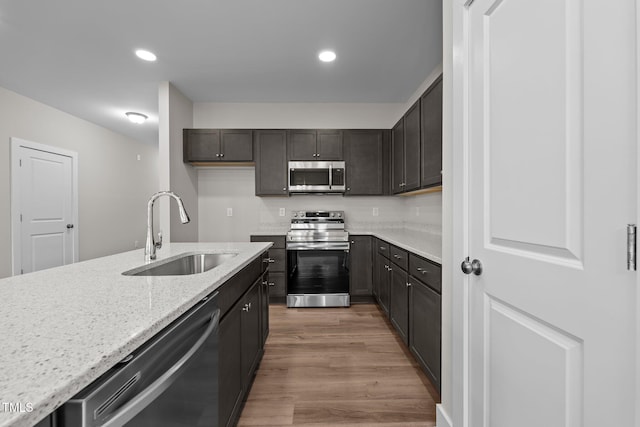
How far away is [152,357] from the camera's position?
73 cm

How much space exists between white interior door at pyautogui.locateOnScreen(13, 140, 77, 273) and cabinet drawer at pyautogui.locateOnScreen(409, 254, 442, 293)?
5001 mm

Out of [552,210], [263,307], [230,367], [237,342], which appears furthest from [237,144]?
[552,210]

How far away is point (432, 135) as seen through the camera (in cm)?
236

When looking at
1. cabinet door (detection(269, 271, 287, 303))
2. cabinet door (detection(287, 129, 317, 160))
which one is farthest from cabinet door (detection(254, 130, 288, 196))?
cabinet door (detection(269, 271, 287, 303))

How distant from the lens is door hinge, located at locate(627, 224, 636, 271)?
64 centimetres

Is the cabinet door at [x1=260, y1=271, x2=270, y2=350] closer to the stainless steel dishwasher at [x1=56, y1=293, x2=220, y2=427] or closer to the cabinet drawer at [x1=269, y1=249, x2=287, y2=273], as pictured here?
the stainless steel dishwasher at [x1=56, y1=293, x2=220, y2=427]

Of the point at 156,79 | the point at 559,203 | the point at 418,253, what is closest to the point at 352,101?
the point at 156,79

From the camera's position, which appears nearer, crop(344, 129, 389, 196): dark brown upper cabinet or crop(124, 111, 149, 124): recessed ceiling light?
crop(344, 129, 389, 196): dark brown upper cabinet

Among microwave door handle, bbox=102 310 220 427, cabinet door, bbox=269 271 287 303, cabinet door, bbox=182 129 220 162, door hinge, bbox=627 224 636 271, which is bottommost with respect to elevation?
cabinet door, bbox=269 271 287 303

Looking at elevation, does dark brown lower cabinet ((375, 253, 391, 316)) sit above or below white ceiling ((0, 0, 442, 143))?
below

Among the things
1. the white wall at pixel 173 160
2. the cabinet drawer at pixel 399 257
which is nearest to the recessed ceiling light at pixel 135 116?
the white wall at pixel 173 160

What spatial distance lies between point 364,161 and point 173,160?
2.36m

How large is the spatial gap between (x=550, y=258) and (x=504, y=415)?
23.9 inches

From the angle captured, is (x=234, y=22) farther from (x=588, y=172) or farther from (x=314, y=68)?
(x=588, y=172)
